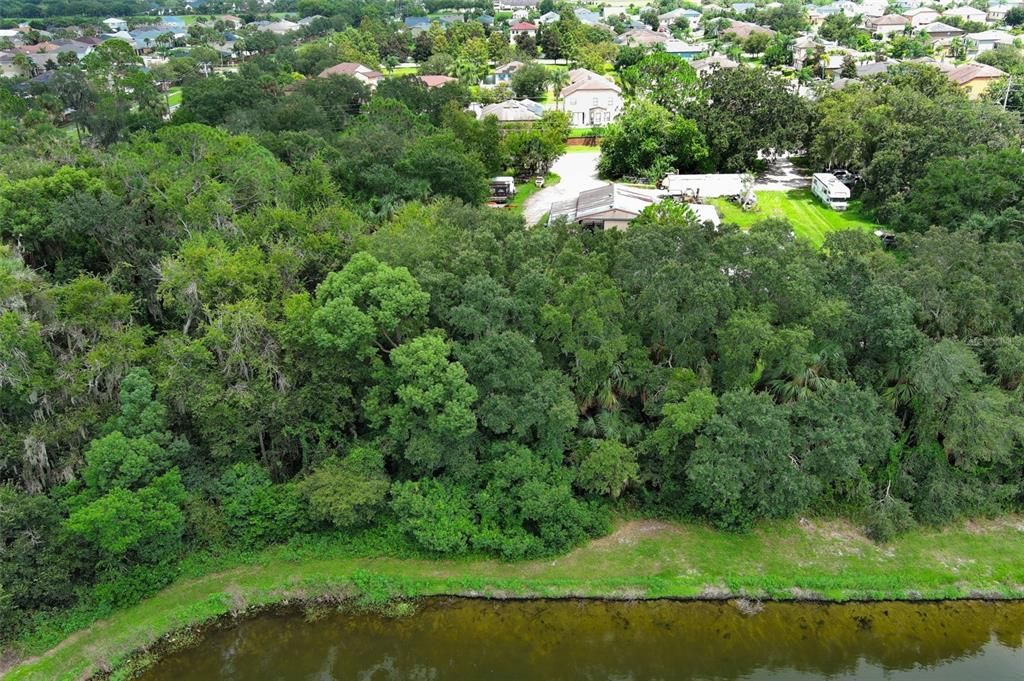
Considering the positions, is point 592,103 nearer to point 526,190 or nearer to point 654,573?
point 526,190

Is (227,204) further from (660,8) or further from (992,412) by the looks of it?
(660,8)

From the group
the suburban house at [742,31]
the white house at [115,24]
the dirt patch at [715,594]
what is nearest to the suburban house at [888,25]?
the suburban house at [742,31]

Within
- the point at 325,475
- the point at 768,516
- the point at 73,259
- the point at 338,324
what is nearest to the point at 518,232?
the point at 338,324

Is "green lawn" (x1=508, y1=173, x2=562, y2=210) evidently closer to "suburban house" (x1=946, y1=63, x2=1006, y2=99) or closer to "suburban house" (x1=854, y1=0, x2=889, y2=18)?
"suburban house" (x1=946, y1=63, x2=1006, y2=99)

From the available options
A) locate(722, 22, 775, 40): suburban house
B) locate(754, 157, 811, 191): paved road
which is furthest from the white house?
locate(754, 157, 811, 191): paved road

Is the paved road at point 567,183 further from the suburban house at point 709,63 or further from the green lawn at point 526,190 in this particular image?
the suburban house at point 709,63
